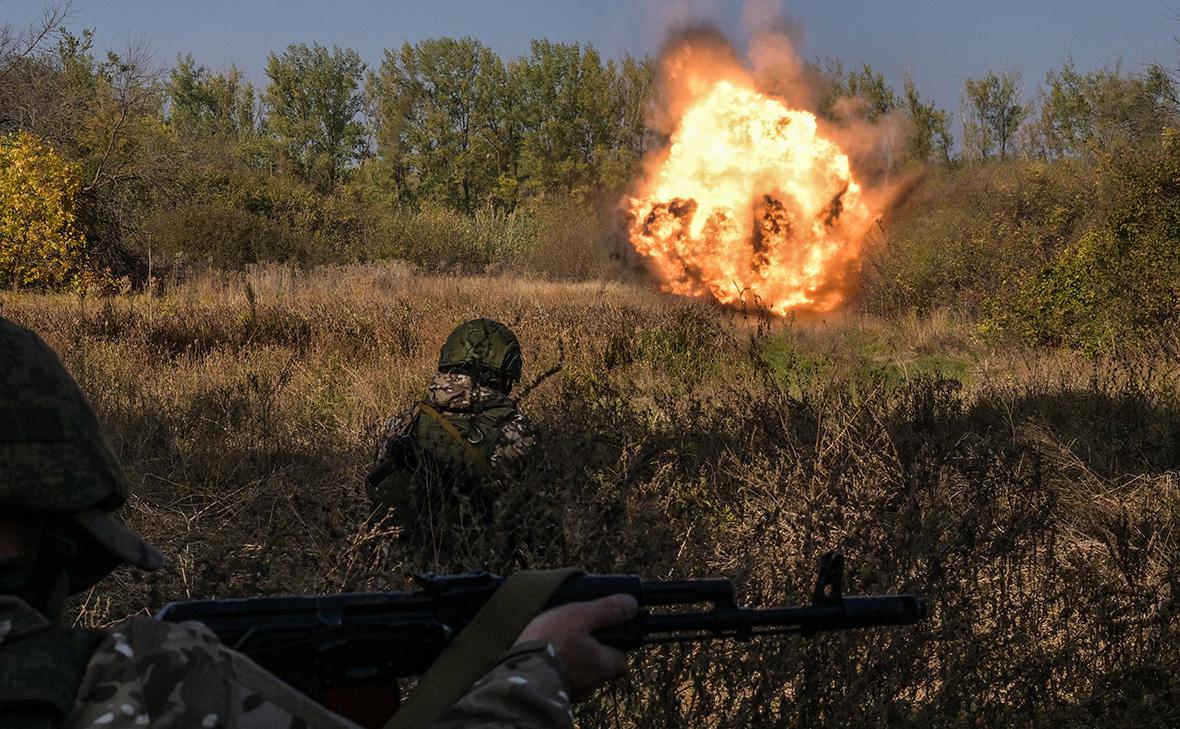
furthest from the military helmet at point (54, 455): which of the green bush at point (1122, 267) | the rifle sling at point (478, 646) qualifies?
the green bush at point (1122, 267)

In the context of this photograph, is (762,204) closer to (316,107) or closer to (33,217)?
(33,217)

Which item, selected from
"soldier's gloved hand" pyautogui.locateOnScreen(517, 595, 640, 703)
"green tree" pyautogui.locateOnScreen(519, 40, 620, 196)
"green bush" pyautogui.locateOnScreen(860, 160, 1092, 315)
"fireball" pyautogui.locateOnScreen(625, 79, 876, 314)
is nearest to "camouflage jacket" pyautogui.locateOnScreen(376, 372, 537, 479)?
"soldier's gloved hand" pyautogui.locateOnScreen(517, 595, 640, 703)

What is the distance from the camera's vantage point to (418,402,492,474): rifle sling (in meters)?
4.58

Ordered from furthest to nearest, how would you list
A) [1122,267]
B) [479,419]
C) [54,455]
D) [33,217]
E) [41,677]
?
[33,217] < [1122,267] < [479,419] < [54,455] < [41,677]

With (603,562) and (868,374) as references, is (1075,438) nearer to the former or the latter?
(868,374)

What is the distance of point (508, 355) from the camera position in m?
4.93

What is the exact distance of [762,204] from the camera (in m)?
19.5

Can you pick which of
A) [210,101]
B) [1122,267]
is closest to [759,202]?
[1122,267]

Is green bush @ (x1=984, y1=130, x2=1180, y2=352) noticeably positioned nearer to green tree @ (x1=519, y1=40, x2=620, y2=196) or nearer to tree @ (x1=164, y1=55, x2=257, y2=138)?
green tree @ (x1=519, y1=40, x2=620, y2=196)

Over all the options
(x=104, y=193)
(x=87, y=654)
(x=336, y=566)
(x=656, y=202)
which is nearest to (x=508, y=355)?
(x=336, y=566)

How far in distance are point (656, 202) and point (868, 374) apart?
483 inches

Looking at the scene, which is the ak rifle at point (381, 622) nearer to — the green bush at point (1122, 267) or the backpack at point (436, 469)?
the backpack at point (436, 469)

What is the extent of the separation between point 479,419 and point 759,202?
1548 centimetres

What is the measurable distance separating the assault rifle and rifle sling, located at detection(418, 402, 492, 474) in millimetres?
2732
